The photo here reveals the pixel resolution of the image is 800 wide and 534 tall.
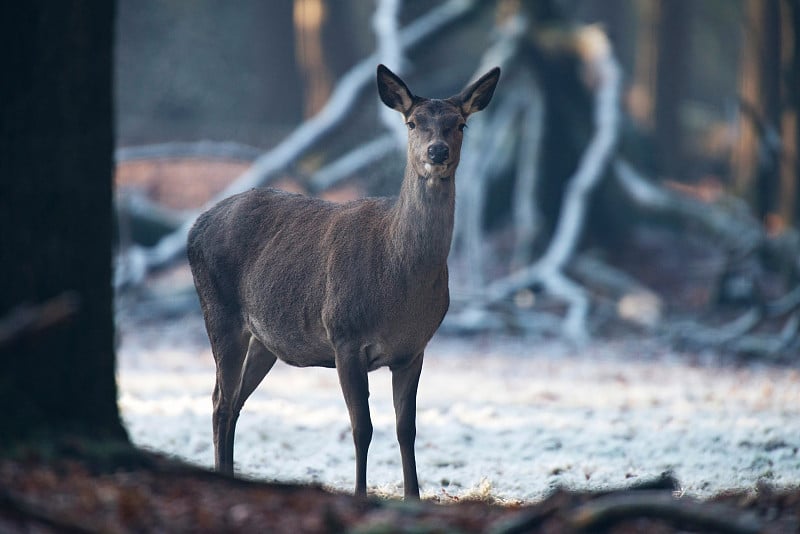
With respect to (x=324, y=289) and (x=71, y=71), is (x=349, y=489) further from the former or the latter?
(x=71, y=71)

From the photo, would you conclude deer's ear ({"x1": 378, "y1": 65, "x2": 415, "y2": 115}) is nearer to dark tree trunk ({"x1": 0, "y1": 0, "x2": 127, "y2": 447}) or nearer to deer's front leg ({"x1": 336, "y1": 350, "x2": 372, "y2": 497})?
deer's front leg ({"x1": 336, "y1": 350, "x2": 372, "y2": 497})

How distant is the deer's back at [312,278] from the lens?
19.5ft

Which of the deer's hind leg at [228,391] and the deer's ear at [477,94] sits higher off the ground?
the deer's ear at [477,94]

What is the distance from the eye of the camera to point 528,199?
15281 mm

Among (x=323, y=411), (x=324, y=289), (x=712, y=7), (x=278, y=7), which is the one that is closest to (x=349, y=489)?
(x=324, y=289)

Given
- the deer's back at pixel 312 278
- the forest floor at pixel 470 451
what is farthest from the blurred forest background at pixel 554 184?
the deer's back at pixel 312 278

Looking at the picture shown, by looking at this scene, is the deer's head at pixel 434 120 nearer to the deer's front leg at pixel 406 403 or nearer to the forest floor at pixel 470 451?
the deer's front leg at pixel 406 403

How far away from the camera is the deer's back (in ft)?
19.5

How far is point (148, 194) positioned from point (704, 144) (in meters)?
11.0

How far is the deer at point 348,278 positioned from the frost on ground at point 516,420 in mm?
594

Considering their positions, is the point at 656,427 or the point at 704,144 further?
the point at 704,144

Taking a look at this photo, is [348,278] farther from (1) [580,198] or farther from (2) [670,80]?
(2) [670,80]

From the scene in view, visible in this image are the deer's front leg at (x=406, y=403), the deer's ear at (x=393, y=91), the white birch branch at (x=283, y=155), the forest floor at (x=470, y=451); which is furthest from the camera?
the white birch branch at (x=283, y=155)

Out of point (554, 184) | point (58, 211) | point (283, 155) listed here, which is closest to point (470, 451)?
point (58, 211)
